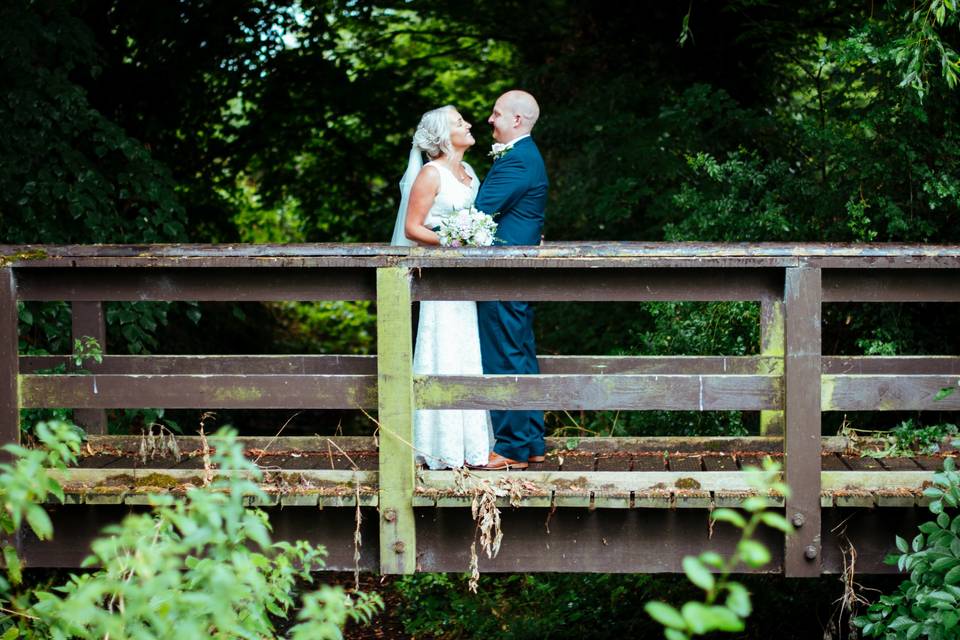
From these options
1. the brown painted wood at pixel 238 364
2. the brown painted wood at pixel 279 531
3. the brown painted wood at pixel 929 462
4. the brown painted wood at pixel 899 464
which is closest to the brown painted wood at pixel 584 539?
the brown painted wood at pixel 279 531

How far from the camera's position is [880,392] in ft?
14.3

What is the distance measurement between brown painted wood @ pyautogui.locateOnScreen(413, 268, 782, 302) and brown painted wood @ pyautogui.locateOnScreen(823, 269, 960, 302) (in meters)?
0.29

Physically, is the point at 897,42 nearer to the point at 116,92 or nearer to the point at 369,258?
the point at 369,258

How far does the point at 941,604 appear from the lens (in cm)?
395

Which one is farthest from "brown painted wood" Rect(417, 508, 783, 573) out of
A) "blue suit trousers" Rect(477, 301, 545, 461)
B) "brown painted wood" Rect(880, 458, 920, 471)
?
"brown painted wood" Rect(880, 458, 920, 471)

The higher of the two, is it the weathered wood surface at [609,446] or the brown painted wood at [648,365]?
the brown painted wood at [648,365]

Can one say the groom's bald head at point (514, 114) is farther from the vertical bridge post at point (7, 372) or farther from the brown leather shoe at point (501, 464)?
the vertical bridge post at point (7, 372)

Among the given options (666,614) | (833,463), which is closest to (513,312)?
(833,463)

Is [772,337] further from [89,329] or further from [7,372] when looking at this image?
[89,329]

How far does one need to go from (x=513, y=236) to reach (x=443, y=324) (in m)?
0.57

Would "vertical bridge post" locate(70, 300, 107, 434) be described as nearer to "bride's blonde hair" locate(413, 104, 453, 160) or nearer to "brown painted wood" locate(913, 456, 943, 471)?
"bride's blonde hair" locate(413, 104, 453, 160)

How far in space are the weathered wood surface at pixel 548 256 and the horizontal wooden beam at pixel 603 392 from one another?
18.2 inches

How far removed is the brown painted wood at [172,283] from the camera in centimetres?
455

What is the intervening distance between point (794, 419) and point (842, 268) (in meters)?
0.63
